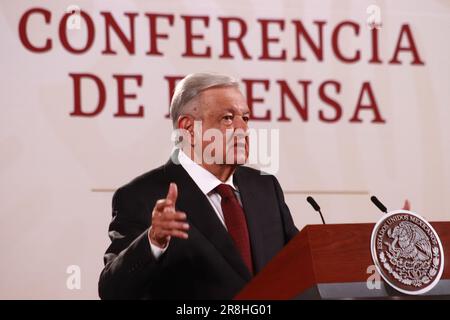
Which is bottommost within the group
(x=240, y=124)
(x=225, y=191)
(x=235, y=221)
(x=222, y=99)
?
(x=235, y=221)

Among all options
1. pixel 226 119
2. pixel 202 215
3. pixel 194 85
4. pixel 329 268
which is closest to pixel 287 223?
pixel 202 215

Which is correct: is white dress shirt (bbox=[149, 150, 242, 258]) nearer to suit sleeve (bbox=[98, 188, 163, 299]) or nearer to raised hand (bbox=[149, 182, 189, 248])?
suit sleeve (bbox=[98, 188, 163, 299])

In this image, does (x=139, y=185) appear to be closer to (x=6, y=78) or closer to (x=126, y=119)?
(x=126, y=119)

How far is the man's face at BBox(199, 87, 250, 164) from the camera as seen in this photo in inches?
168

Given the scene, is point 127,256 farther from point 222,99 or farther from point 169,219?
point 222,99

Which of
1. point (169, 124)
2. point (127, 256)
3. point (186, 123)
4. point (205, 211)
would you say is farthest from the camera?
point (169, 124)

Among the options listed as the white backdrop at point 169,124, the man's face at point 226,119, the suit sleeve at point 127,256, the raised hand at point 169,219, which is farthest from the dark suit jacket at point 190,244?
the white backdrop at point 169,124

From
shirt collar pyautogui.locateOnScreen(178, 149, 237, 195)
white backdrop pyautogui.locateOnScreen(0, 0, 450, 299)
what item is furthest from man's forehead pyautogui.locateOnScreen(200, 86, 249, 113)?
white backdrop pyautogui.locateOnScreen(0, 0, 450, 299)

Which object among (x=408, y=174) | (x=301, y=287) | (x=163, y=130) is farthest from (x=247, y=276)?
(x=408, y=174)

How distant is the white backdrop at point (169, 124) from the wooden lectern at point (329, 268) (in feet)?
5.88

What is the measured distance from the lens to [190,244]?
4.05 meters

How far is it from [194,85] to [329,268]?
1600mm

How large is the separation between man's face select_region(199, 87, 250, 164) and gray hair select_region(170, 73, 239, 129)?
0.03 meters
